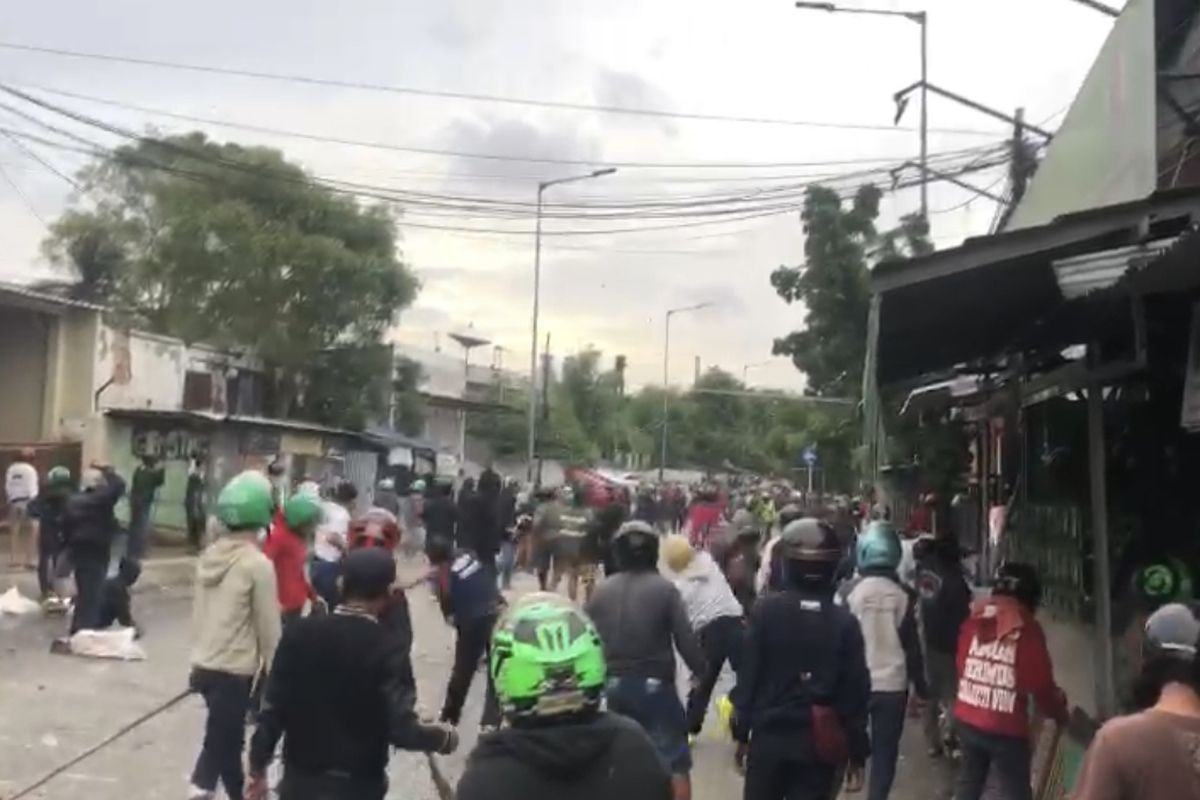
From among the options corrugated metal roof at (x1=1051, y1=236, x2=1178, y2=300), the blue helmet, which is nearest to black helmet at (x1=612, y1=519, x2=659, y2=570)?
the blue helmet

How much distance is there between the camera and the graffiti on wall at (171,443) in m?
29.2

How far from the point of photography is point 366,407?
1634 inches

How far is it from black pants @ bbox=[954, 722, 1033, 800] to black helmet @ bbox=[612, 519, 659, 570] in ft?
5.09

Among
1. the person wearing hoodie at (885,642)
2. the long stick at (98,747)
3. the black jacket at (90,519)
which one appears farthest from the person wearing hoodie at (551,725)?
the black jacket at (90,519)

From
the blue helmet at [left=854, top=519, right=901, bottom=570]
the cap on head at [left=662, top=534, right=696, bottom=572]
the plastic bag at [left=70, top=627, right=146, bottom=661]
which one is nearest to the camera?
the blue helmet at [left=854, top=519, right=901, bottom=570]

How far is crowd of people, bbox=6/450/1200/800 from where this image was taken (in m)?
3.30

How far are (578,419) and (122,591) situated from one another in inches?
2741

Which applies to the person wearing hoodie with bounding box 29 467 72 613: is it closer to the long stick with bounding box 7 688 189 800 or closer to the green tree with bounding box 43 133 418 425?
the long stick with bounding box 7 688 189 800

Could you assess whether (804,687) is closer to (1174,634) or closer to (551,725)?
(1174,634)

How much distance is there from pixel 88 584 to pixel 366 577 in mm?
9690

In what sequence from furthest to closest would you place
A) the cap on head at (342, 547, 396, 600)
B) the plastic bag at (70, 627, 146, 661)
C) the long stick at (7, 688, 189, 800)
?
1. the plastic bag at (70, 627, 146, 661)
2. the long stick at (7, 688, 189, 800)
3. the cap on head at (342, 547, 396, 600)

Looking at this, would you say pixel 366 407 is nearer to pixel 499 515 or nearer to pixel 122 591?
pixel 499 515

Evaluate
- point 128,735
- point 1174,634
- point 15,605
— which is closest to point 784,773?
point 1174,634

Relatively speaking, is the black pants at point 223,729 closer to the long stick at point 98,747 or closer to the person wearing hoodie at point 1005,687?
the long stick at point 98,747
